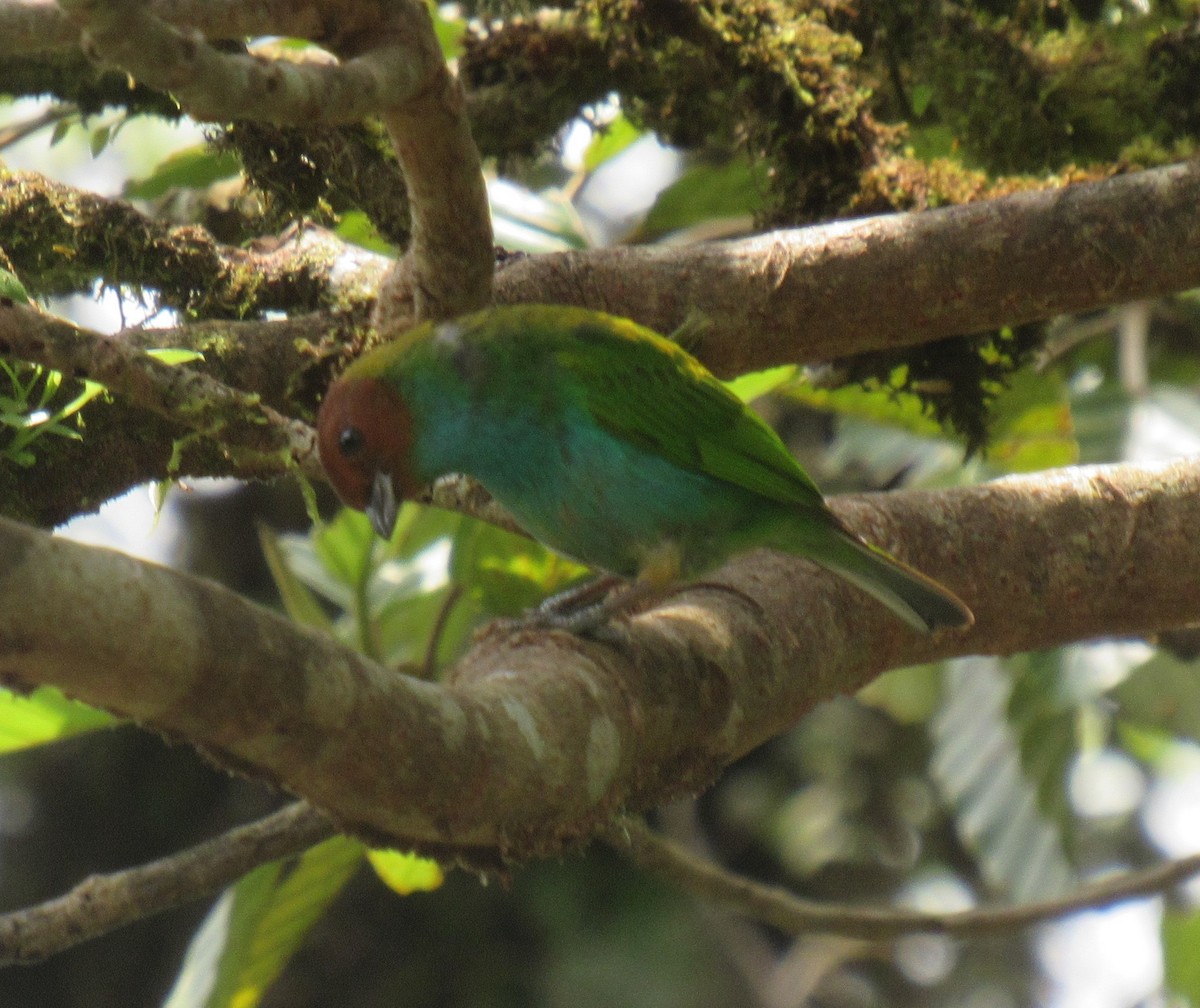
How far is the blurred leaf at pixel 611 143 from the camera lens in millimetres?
4379

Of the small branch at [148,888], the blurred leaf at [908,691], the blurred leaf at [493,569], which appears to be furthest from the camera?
the blurred leaf at [908,691]

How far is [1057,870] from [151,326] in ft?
11.0

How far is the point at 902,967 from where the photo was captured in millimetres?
6621

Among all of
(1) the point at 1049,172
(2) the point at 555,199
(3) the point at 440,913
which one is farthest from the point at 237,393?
(3) the point at 440,913

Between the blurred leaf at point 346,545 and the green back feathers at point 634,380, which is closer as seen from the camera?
the green back feathers at point 634,380

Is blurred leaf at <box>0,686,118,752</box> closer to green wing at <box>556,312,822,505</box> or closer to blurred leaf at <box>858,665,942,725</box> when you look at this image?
green wing at <box>556,312,822,505</box>

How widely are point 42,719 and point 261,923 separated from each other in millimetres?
767

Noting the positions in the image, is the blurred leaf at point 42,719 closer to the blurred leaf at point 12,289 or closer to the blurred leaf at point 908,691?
the blurred leaf at point 12,289

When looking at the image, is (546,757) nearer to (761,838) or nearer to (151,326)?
(151,326)

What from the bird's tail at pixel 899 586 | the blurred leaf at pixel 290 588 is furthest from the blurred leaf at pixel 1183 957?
the blurred leaf at pixel 290 588

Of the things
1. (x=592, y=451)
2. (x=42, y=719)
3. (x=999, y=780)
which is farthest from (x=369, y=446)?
(x=999, y=780)

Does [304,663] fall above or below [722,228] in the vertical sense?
above

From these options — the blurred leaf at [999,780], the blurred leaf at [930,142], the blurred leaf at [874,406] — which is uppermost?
the blurred leaf at [930,142]

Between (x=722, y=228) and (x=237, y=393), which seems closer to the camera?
(x=237, y=393)
